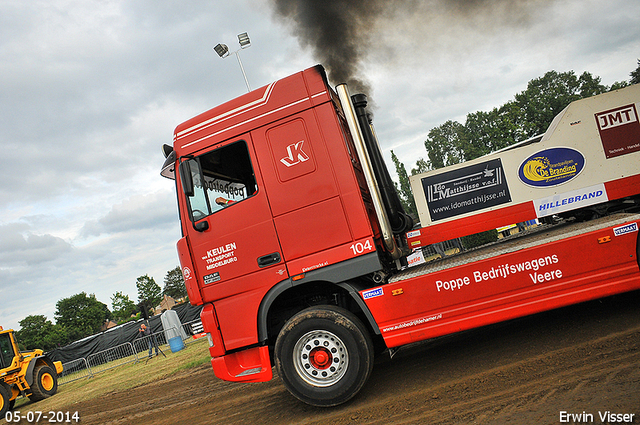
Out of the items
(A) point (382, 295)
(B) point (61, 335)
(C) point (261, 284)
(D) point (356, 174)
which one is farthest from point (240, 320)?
(B) point (61, 335)

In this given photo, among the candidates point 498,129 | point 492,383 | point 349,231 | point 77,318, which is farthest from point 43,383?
point 77,318

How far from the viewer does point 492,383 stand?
409cm

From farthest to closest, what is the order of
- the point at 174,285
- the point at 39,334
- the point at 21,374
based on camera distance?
1. the point at 174,285
2. the point at 39,334
3. the point at 21,374

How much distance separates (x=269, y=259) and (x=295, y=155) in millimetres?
1256

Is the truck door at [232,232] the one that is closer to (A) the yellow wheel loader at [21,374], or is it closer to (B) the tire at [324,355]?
(B) the tire at [324,355]

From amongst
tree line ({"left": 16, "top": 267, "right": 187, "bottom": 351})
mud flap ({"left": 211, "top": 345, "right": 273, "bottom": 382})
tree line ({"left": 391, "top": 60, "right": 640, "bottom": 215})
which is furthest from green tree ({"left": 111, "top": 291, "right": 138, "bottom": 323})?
mud flap ({"left": 211, "top": 345, "right": 273, "bottom": 382})

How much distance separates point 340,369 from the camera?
455 cm

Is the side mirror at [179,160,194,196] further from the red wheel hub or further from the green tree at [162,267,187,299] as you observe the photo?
the green tree at [162,267,187,299]

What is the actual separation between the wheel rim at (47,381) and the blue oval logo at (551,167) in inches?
621

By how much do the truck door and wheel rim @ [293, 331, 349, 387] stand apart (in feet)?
2.43

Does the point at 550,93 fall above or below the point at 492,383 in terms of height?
above

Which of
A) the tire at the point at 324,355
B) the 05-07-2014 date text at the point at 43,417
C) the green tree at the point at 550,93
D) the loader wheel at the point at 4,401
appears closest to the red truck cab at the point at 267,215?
the tire at the point at 324,355

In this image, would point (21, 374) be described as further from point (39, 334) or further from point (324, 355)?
point (39, 334)

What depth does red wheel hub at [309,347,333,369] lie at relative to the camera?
4.53 meters
